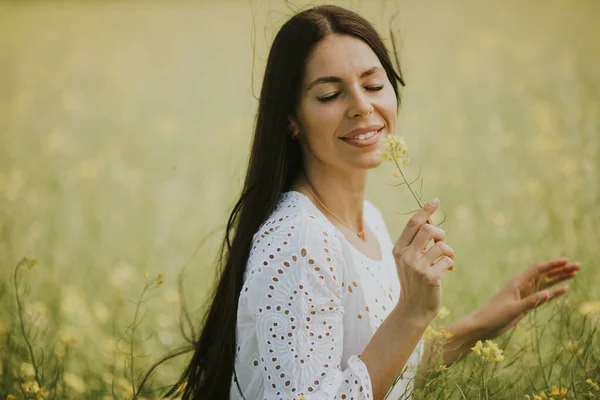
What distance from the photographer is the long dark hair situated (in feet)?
7.75

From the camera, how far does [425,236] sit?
203 cm

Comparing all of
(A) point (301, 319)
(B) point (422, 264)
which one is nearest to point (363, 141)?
(B) point (422, 264)

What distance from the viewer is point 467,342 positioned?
279cm

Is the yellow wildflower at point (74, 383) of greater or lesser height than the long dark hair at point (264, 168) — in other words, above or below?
below

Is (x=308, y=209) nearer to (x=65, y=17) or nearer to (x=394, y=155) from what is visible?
(x=394, y=155)

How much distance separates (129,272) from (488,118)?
3.65 metres

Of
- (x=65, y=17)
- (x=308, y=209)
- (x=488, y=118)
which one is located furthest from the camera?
(x=65, y=17)

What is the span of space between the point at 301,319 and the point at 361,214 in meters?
0.68

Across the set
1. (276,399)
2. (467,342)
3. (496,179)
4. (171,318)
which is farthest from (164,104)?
(276,399)

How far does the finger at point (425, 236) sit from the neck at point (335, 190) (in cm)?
49

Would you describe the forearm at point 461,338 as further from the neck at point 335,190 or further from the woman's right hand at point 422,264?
the woman's right hand at point 422,264

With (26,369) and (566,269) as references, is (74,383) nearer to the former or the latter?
(26,369)

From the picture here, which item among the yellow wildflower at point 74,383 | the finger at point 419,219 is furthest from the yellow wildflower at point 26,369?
the finger at point 419,219

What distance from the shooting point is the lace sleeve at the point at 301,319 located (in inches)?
80.9
